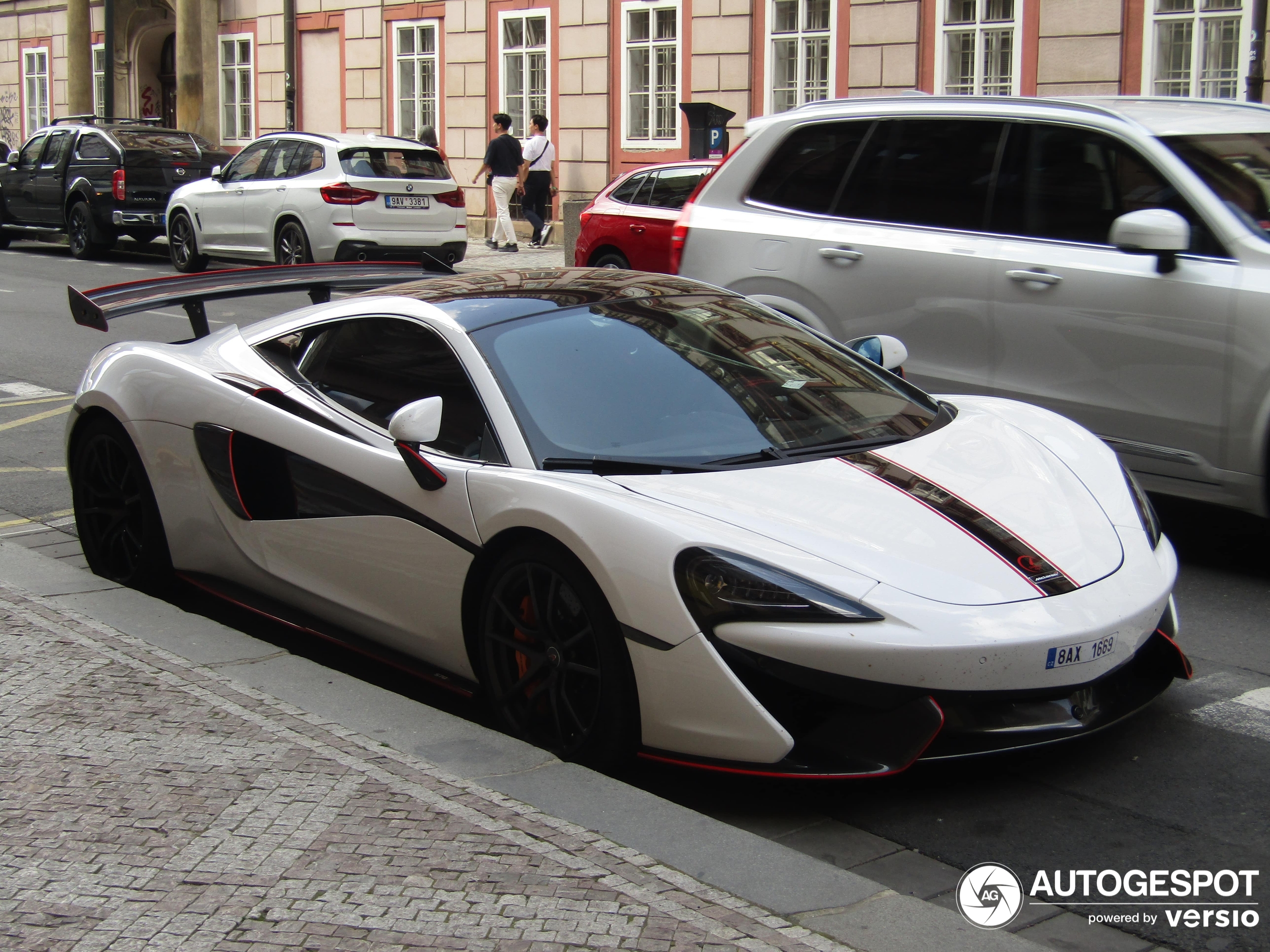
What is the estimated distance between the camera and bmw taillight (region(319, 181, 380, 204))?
58.9 ft

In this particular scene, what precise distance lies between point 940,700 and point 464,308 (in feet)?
6.54

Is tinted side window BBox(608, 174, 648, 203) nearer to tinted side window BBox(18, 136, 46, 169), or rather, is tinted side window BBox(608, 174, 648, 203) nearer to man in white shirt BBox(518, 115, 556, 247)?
man in white shirt BBox(518, 115, 556, 247)

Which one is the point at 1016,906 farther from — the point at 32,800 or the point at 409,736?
the point at 32,800

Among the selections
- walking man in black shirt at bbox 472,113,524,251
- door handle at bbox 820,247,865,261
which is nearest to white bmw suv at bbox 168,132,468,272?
walking man in black shirt at bbox 472,113,524,251

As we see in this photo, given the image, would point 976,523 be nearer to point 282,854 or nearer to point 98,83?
point 282,854

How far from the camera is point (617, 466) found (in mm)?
4098

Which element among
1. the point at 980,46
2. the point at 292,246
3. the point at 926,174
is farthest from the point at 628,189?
the point at 926,174

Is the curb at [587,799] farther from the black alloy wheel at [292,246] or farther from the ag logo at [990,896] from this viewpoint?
the black alloy wheel at [292,246]

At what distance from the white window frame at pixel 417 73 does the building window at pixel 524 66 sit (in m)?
1.90

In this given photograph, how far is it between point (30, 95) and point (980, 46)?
30013 millimetres

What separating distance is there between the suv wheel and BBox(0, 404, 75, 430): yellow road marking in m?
13.1

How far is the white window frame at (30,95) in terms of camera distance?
4012 centimetres

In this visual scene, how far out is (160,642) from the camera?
15.4ft

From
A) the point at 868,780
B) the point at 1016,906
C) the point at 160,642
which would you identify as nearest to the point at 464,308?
the point at 160,642
